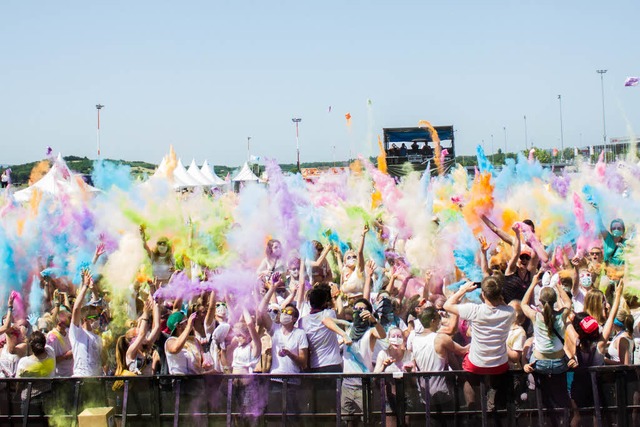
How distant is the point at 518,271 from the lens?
7.79m

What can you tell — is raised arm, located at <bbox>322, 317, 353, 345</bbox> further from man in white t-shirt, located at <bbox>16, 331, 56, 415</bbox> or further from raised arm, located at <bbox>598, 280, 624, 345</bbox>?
man in white t-shirt, located at <bbox>16, 331, 56, 415</bbox>

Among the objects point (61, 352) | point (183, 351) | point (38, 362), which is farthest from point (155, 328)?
point (61, 352)

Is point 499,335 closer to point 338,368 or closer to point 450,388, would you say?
point 450,388

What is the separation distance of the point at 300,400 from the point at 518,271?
9.19 feet

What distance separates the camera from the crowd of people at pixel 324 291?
19.8 ft

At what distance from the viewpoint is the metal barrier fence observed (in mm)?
5797

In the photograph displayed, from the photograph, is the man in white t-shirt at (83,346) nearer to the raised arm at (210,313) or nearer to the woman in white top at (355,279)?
the raised arm at (210,313)

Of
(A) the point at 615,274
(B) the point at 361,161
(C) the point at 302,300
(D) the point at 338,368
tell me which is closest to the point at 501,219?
(A) the point at 615,274

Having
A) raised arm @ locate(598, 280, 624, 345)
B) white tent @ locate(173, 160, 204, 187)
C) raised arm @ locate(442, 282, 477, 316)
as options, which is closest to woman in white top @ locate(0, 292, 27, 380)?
raised arm @ locate(442, 282, 477, 316)

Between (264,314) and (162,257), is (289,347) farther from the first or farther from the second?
(162,257)

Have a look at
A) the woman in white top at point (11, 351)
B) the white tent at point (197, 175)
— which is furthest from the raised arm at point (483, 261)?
the white tent at point (197, 175)

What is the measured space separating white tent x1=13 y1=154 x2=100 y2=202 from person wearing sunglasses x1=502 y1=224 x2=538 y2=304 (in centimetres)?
784

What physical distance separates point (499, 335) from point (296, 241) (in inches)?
185

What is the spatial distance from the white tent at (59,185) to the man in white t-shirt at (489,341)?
346 inches
